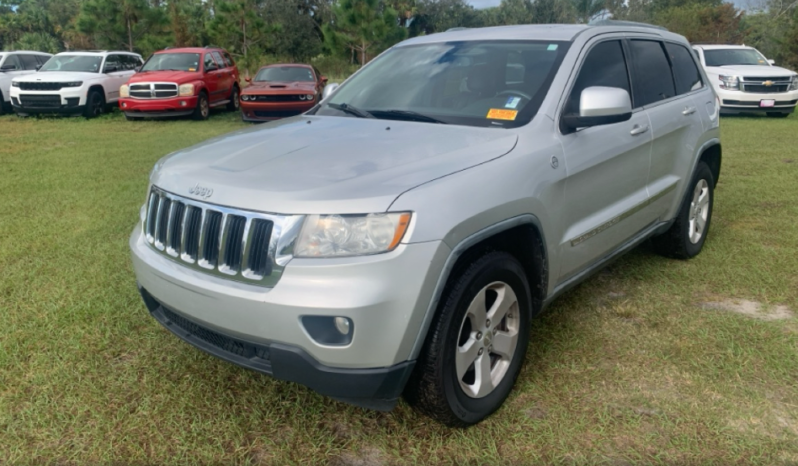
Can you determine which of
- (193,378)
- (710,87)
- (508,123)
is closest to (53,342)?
(193,378)

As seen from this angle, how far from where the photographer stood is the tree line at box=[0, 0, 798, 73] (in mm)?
28438

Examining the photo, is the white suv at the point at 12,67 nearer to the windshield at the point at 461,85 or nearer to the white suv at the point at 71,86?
the white suv at the point at 71,86

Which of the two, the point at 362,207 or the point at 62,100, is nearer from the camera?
the point at 362,207

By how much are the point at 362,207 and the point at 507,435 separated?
3.95ft

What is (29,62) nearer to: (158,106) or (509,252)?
(158,106)

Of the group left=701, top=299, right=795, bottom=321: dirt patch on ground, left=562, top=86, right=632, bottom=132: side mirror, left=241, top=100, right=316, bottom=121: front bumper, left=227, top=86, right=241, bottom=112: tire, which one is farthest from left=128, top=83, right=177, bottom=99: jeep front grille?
left=701, top=299, right=795, bottom=321: dirt patch on ground

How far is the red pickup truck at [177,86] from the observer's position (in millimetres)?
14219

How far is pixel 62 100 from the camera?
47.1 ft

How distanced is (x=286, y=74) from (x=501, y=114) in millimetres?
12736

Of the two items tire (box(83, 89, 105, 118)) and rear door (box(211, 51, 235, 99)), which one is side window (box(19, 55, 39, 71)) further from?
rear door (box(211, 51, 235, 99))

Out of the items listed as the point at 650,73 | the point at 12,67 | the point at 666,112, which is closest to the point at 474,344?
the point at 666,112

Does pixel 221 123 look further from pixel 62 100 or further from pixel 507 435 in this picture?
pixel 507 435

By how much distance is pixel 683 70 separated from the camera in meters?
4.61

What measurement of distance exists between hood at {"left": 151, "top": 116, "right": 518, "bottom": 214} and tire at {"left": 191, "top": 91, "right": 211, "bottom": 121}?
12.3 m
